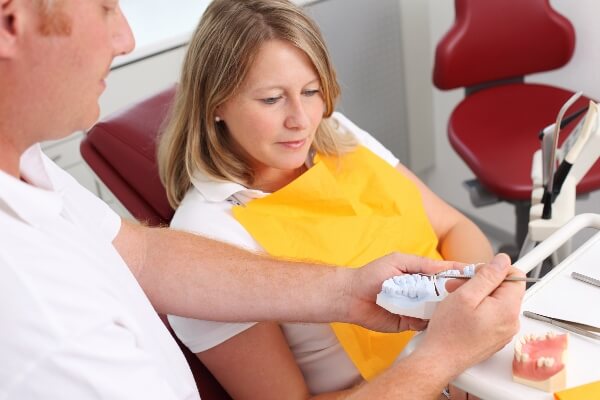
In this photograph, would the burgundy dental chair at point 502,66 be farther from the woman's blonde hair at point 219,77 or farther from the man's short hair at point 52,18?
the man's short hair at point 52,18

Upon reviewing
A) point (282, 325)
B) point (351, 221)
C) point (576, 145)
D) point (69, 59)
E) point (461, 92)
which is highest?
point (69, 59)

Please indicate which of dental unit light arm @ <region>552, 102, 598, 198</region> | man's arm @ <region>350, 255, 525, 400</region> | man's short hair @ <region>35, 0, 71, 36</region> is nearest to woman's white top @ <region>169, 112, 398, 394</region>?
man's arm @ <region>350, 255, 525, 400</region>

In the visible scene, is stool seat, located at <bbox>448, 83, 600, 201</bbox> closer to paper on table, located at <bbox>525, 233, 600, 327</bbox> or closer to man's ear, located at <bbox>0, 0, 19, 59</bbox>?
paper on table, located at <bbox>525, 233, 600, 327</bbox>

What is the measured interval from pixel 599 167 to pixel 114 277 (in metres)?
1.51

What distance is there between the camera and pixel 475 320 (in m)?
1.06

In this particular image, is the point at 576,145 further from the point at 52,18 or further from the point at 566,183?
the point at 52,18

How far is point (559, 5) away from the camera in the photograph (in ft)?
8.70

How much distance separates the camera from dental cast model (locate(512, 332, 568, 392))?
3.33 feet

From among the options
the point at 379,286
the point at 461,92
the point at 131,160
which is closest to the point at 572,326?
the point at 379,286

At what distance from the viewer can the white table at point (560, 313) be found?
1.04 meters

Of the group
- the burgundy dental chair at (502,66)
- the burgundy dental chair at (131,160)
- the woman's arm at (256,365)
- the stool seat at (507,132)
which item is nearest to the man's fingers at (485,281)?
the woman's arm at (256,365)

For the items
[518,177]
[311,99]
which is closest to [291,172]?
[311,99]

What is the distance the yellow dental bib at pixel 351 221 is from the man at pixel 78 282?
17 cm

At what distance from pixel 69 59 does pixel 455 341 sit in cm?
57
